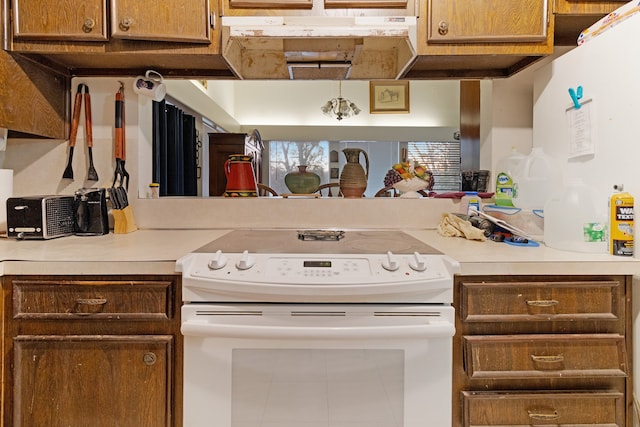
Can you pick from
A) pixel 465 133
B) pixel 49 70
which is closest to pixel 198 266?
pixel 49 70

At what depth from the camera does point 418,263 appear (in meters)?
1.04

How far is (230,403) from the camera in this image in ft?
3.34

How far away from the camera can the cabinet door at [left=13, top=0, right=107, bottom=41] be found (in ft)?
4.43

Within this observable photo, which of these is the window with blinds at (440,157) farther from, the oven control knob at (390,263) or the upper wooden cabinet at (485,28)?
the oven control knob at (390,263)

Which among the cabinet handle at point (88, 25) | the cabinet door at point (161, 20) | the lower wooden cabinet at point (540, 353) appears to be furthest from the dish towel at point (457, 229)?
the cabinet handle at point (88, 25)

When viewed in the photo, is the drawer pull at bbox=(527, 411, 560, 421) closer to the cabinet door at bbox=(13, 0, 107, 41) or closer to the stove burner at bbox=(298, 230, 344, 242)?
the stove burner at bbox=(298, 230, 344, 242)

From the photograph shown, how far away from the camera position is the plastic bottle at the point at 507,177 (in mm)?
1572

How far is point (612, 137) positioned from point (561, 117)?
0.26 m

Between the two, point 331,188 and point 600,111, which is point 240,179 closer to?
point 331,188

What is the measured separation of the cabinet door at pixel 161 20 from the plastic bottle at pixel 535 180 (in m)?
1.33

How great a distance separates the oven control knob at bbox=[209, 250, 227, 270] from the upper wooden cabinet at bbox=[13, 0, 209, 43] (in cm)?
83

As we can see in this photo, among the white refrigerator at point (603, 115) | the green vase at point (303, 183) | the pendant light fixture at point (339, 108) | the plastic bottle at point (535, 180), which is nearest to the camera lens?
the white refrigerator at point (603, 115)

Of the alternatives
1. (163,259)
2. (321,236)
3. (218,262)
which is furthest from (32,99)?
(321,236)

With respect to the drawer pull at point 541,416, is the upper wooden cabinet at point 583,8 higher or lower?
higher
